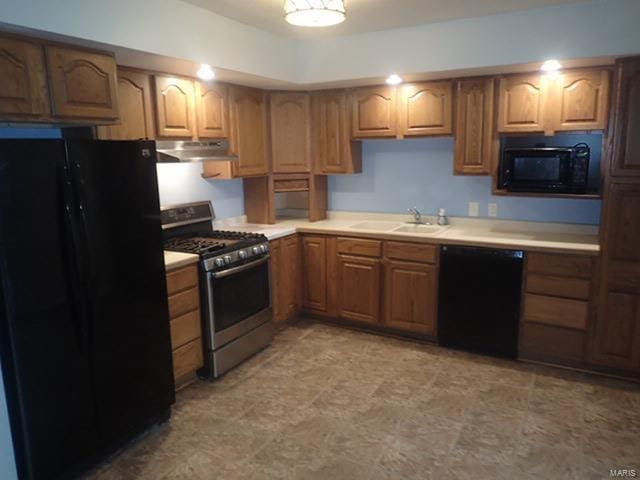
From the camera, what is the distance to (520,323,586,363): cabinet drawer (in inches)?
133

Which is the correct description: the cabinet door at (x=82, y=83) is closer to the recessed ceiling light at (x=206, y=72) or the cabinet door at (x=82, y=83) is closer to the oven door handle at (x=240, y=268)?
the recessed ceiling light at (x=206, y=72)

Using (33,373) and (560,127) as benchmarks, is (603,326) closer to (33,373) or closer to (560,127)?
(560,127)

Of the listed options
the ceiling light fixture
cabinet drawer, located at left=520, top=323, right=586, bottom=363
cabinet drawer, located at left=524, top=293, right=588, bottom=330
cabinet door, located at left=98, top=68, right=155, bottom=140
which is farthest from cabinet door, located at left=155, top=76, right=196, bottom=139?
Result: cabinet drawer, located at left=520, top=323, right=586, bottom=363

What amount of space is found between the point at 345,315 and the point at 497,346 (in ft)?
4.36

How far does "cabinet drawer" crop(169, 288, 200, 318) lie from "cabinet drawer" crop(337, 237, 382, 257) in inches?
56.6

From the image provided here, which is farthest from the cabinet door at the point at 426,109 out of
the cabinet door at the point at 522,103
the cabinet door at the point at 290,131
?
the cabinet door at the point at 290,131

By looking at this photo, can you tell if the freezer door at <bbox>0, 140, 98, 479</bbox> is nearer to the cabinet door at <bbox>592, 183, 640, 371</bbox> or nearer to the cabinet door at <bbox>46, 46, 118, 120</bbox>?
the cabinet door at <bbox>46, 46, 118, 120</bbox>

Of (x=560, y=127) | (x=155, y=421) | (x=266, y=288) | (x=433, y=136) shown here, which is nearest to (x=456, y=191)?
(x=433, y=136)

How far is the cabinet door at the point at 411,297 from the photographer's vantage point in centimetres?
385

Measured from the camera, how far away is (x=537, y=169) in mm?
3518

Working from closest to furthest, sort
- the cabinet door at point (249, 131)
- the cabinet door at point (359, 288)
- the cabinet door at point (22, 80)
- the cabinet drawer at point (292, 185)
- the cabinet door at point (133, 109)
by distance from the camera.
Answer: the cabinet door at point (22, 80), the cabinet door at point (133, 109), the cabinet door at point (249, 131), the cabinet door at point (359, 288), the cabinet drawer at point (292, 185)

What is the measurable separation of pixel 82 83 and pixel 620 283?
11.7 feet

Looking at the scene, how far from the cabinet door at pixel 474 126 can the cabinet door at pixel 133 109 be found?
7.69 feet

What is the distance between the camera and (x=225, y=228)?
434 centimetres
